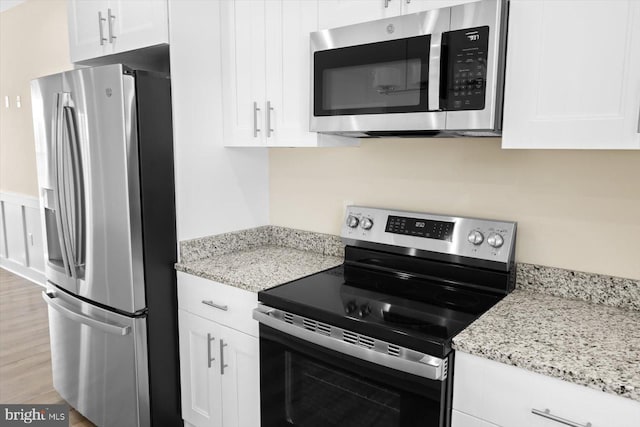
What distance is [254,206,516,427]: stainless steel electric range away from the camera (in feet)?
4.43

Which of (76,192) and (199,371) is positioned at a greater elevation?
(76,192)

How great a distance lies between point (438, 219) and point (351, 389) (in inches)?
30.0

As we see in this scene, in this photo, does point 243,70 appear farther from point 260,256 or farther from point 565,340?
point 565,340

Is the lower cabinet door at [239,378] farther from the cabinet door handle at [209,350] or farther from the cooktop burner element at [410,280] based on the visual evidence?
the cooktop burner element at [410,280]

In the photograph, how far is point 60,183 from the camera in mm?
2188

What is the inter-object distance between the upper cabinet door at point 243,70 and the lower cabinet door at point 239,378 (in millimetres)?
859

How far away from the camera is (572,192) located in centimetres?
163

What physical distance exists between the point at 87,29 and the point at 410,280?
76.3 inches

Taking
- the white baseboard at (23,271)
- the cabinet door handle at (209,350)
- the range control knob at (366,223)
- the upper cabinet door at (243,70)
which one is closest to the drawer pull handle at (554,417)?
the range control knob at (366,223)

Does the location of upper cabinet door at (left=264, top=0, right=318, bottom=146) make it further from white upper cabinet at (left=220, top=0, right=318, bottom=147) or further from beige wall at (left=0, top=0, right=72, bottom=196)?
beige wall at (left=0, top=0, right=72, bottom=196)

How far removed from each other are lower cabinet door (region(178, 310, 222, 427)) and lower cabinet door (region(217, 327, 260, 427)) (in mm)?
44

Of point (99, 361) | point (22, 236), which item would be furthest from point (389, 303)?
point (22, 236)

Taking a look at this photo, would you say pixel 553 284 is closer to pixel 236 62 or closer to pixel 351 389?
pixel 351 389

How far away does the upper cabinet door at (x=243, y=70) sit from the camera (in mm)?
2039
